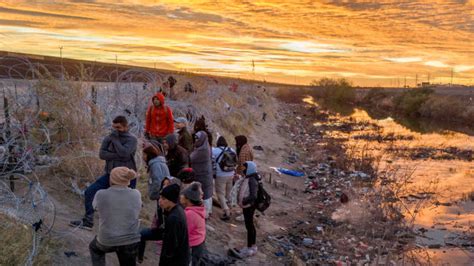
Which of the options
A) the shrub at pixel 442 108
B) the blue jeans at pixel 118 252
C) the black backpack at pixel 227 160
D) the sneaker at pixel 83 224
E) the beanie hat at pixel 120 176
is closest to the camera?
the beanie hat at pixel 120 176

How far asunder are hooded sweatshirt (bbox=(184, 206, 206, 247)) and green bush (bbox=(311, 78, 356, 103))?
2533 inches

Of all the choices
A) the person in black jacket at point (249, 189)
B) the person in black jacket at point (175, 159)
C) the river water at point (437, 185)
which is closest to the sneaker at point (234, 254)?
the person in black jacket at point (249, 189)

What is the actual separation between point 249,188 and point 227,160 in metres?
1.16

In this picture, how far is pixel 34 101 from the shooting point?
367 inches

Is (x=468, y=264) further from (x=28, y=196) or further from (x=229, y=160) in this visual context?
(x=28, y=196)

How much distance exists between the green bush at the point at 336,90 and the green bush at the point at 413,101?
638 inches

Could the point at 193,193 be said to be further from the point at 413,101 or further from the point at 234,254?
the point at 413,101

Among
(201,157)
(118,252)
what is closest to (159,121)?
(201,157)

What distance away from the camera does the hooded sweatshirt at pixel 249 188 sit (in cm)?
702

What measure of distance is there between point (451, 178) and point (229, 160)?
1087 cm

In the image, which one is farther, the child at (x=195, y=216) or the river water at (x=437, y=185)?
the river water at (x=437, y=185)

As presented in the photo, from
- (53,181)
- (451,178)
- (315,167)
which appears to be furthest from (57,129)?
(451,178)

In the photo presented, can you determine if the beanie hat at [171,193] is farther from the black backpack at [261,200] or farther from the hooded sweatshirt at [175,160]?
the black backpack at [261,200]

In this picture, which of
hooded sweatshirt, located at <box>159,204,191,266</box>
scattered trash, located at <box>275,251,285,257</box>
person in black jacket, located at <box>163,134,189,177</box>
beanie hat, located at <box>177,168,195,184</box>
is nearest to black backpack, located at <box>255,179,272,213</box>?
person in black jacket, located at <box>163,134,189,177</box>
